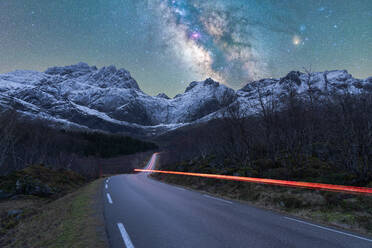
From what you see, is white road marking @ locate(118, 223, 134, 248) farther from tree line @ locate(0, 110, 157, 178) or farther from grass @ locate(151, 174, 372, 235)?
tree line @ locate(0, 110, 157, 178)

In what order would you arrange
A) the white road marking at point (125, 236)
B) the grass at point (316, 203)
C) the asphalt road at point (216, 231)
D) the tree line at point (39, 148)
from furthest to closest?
1. the tree line at point (39, 148)
2. the grass at point (316, 203)
3. the asphalt road at point (216, 231)
4. the white road marking at point (125, 236)

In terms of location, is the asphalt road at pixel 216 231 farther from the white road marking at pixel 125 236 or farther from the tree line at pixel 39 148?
the tree line at pixel 39 148

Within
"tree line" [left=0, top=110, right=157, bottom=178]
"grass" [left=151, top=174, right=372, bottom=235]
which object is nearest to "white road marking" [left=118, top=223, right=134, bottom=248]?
Result: "grass" [left=151, top=174, right=372, bottom=235]

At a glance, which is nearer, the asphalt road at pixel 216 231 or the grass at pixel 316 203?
the asphalt road at pixel 216 231

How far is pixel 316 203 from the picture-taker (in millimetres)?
9984

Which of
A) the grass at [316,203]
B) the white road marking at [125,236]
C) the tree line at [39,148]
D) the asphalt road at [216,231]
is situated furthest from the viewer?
the tree line at [39,148]

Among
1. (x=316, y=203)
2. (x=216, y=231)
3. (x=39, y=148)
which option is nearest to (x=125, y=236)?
(x=216, y=231)

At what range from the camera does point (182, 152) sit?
65.8 meters

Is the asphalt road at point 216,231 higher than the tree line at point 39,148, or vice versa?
the tree line at point 39,148

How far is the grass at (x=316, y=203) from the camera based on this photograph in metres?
7.92

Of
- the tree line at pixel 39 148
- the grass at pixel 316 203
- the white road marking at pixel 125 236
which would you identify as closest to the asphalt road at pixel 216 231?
the white road marking at pixel 125 236

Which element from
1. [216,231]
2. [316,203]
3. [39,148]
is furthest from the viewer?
[39,148]

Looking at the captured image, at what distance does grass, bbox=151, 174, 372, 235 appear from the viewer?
7.92 m

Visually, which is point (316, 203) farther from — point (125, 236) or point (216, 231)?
point (125, 236)
